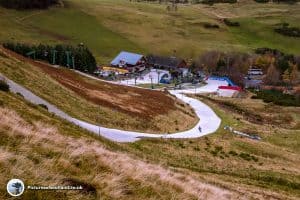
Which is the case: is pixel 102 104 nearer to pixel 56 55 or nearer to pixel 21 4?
pixel 56 55

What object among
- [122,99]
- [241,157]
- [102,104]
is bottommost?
[241,157]

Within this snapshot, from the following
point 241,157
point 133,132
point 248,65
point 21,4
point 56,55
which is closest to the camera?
point 241,157

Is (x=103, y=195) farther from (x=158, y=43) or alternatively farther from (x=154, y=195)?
(x=158, y=43)

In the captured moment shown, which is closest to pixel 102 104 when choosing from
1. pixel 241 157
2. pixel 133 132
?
pixel 133 132

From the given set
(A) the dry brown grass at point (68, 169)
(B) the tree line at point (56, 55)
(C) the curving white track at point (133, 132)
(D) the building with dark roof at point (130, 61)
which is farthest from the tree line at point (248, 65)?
(A) the dry brown grass at point (68, 169)

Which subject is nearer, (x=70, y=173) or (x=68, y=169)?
(x=70, y=173)

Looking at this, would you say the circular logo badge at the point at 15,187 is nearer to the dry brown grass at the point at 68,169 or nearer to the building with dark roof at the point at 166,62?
the dry brown grass at the point at 68,169

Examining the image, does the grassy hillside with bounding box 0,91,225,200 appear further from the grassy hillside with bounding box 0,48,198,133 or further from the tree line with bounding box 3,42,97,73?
the tree line with bounding box 3,42,97,73
